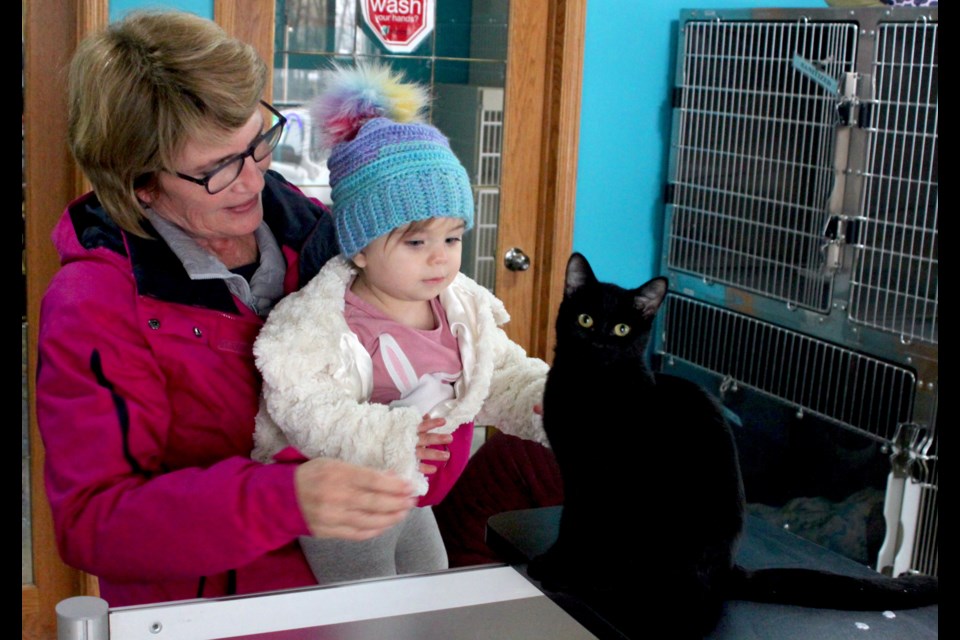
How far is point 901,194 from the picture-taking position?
234 cm

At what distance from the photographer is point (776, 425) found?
2674 millimetres

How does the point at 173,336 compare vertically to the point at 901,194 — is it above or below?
below

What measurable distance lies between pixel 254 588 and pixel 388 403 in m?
0.33

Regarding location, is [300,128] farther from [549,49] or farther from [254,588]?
[254,588]

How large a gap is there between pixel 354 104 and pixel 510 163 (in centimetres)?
161

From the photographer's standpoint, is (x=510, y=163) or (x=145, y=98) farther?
(x=510, y=163)

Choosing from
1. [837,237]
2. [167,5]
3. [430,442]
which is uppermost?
[167,5]

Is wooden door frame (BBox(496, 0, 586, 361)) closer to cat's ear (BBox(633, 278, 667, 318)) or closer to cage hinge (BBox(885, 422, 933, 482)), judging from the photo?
cage hinge (BBox(885, 422, 933, 482))

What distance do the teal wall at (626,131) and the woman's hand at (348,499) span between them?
6.78 ft

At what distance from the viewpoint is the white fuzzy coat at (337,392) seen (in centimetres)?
132

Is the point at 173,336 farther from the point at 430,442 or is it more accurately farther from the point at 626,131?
the point at 626,131

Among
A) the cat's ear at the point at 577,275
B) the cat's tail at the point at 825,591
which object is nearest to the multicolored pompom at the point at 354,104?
the cat's ear at the point at 577,275

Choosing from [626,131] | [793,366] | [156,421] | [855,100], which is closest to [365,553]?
[156,421]
